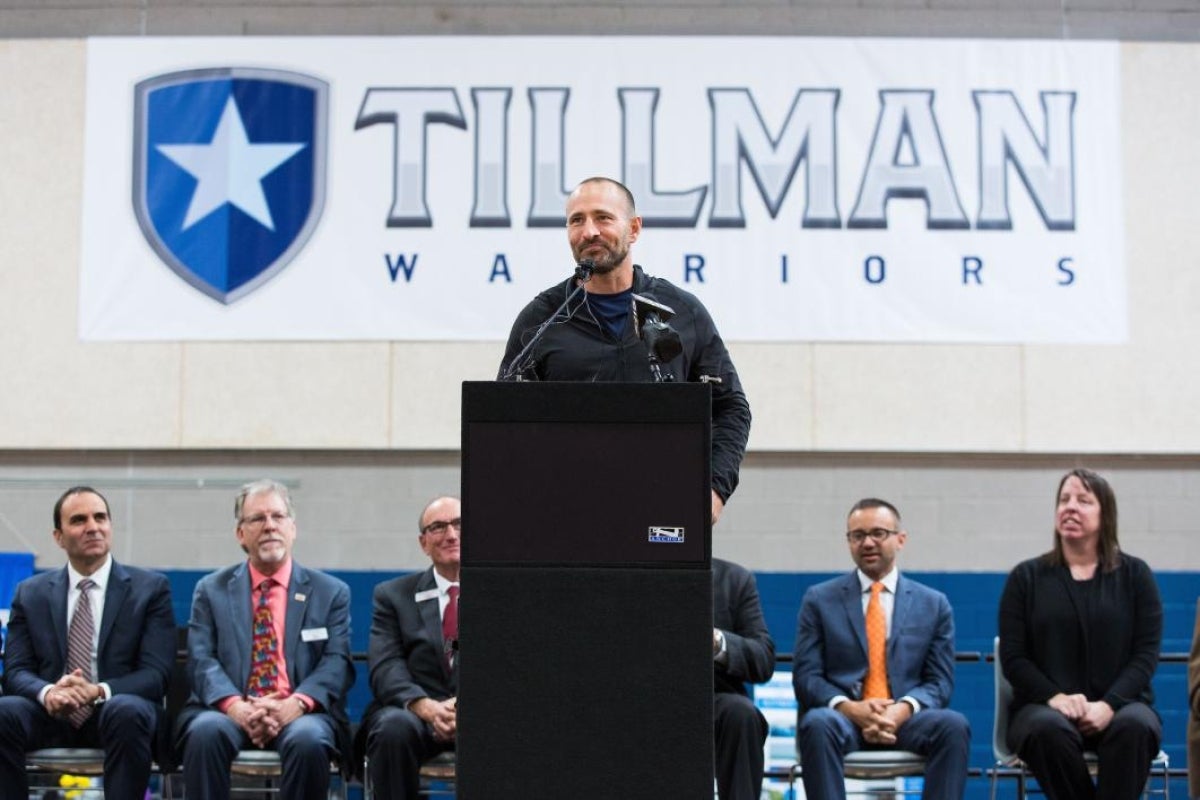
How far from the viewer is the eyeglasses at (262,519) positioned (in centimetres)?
494

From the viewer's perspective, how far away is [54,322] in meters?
6.34

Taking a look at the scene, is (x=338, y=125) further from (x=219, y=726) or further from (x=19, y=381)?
(x=219, y=726)

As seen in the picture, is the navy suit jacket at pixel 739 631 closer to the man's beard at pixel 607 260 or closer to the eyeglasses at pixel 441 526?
the eyeglasses at pixel 441 526

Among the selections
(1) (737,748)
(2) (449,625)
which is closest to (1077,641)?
(1) (737,748)

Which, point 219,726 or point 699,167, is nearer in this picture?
point 219,726

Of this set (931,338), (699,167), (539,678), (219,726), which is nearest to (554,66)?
(699,167)

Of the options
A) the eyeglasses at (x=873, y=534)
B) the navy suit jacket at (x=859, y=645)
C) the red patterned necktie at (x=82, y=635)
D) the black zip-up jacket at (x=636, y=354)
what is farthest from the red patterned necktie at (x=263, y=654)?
the black zip-up jacket at (x=636, y=354)

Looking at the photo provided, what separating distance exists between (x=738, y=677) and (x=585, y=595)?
2.34 meters

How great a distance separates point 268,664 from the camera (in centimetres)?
484

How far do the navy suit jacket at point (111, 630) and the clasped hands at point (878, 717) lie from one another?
2.40 metres

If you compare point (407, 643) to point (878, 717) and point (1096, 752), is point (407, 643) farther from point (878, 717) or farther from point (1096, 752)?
point (1096, 752)

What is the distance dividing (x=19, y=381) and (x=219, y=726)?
2555 mm

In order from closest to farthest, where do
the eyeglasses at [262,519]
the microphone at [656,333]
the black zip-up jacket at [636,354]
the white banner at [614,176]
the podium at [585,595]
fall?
1. the podium at [585,595]
2. the microphone at [656,333]
3. the black zip-up jacket at [636,354]
4. the eyeglasses at [262,519]
5. the white banner at [614,176]

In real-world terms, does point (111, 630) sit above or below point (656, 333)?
below
